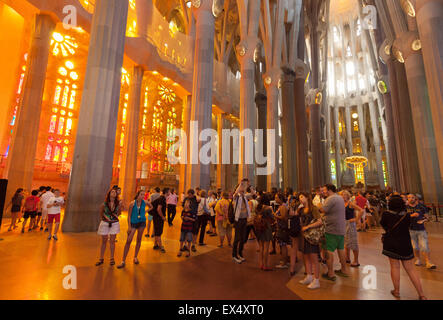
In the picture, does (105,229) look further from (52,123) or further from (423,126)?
(52,123)

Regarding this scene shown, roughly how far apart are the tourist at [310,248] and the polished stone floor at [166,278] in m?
0.15

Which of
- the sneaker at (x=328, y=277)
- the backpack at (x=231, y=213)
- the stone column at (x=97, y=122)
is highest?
the stone column at (x=97, y=122)

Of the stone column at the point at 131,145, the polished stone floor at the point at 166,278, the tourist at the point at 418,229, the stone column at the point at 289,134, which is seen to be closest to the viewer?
the polished stone floor at the point at 166,278

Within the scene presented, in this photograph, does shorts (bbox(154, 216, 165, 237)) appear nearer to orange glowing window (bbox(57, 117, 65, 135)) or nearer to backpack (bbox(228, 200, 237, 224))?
backpack (bbox(228, 200, 237, 224))

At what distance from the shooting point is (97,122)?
23.4 feet

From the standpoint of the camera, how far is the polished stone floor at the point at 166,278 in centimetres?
276

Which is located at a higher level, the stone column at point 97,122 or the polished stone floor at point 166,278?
the stone column at point 97,122

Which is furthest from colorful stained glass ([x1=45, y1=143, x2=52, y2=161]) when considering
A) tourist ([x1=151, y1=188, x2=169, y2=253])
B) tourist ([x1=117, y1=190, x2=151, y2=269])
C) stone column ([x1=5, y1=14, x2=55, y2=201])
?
tourist ([x1=117, y1=190, x2=151, y2=269])

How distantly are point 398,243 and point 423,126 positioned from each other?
1484 cm

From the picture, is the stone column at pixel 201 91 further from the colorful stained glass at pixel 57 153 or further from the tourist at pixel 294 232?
the colorful stained glass at pixel 57 153

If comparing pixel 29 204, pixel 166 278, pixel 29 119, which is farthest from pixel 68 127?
pixel 166 278

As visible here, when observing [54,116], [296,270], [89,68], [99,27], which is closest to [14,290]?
[296,270]

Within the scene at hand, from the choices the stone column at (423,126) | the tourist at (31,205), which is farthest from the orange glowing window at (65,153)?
the stone column at (423,126)

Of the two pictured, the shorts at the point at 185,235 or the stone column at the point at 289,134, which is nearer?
the shorts at the point at 185,235
